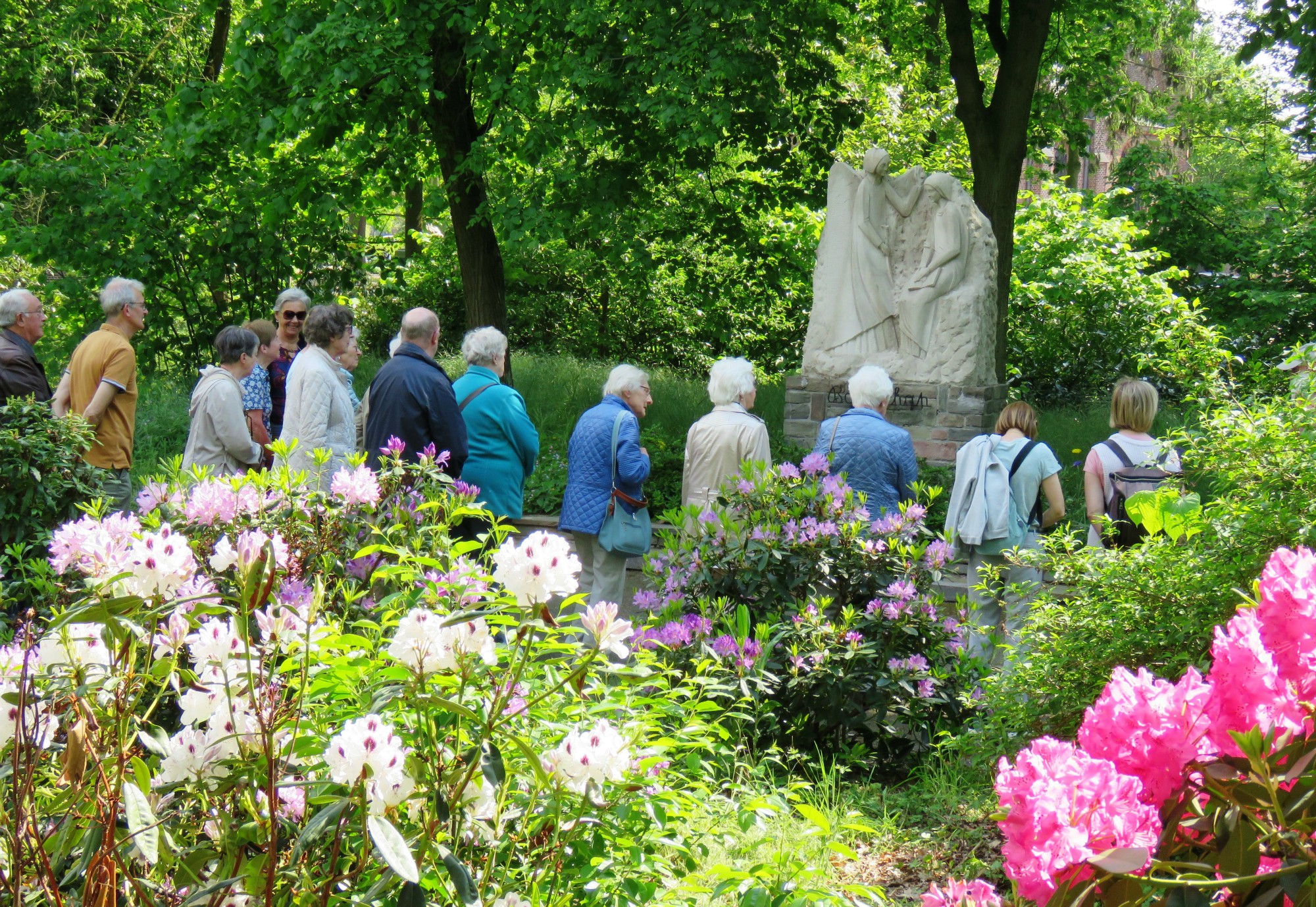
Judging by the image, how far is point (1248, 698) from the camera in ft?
3.74

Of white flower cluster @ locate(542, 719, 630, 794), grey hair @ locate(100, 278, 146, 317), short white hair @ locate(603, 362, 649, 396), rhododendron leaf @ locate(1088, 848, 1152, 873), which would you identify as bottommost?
white flower cluster @ locate(542, 719, 630, 794)

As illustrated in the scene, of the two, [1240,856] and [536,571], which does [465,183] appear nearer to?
[536,571]

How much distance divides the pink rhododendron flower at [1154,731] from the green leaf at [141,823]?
1.13 metres

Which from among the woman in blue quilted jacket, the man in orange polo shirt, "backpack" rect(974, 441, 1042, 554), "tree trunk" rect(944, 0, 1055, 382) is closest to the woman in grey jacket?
the man in orange polo shirt

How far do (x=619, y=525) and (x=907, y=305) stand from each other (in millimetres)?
4603

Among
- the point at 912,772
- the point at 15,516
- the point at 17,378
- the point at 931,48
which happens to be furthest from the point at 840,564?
the point at 931,48

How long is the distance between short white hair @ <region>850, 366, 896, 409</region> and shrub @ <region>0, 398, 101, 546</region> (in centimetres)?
353

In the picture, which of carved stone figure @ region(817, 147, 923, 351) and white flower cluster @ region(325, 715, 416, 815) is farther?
carved stone figure @ region(817, 147, 923, 351)

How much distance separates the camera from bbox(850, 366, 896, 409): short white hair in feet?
19.7

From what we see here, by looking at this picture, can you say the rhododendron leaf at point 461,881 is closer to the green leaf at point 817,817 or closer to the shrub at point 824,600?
the green leaf at point 817,817

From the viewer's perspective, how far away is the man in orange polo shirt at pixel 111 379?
6055mm

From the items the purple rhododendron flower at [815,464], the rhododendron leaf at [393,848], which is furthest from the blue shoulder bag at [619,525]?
the rhododendron leaf at [393,848]

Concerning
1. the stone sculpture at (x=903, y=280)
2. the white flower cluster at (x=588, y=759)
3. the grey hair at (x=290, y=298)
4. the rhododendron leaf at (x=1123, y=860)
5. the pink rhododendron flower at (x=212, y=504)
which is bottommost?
the white flower cluster at (x=588, y=759)

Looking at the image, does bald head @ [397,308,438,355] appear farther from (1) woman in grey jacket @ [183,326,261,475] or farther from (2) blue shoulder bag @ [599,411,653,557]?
(2) blue shoulder bag @ [599,411,653,557]
